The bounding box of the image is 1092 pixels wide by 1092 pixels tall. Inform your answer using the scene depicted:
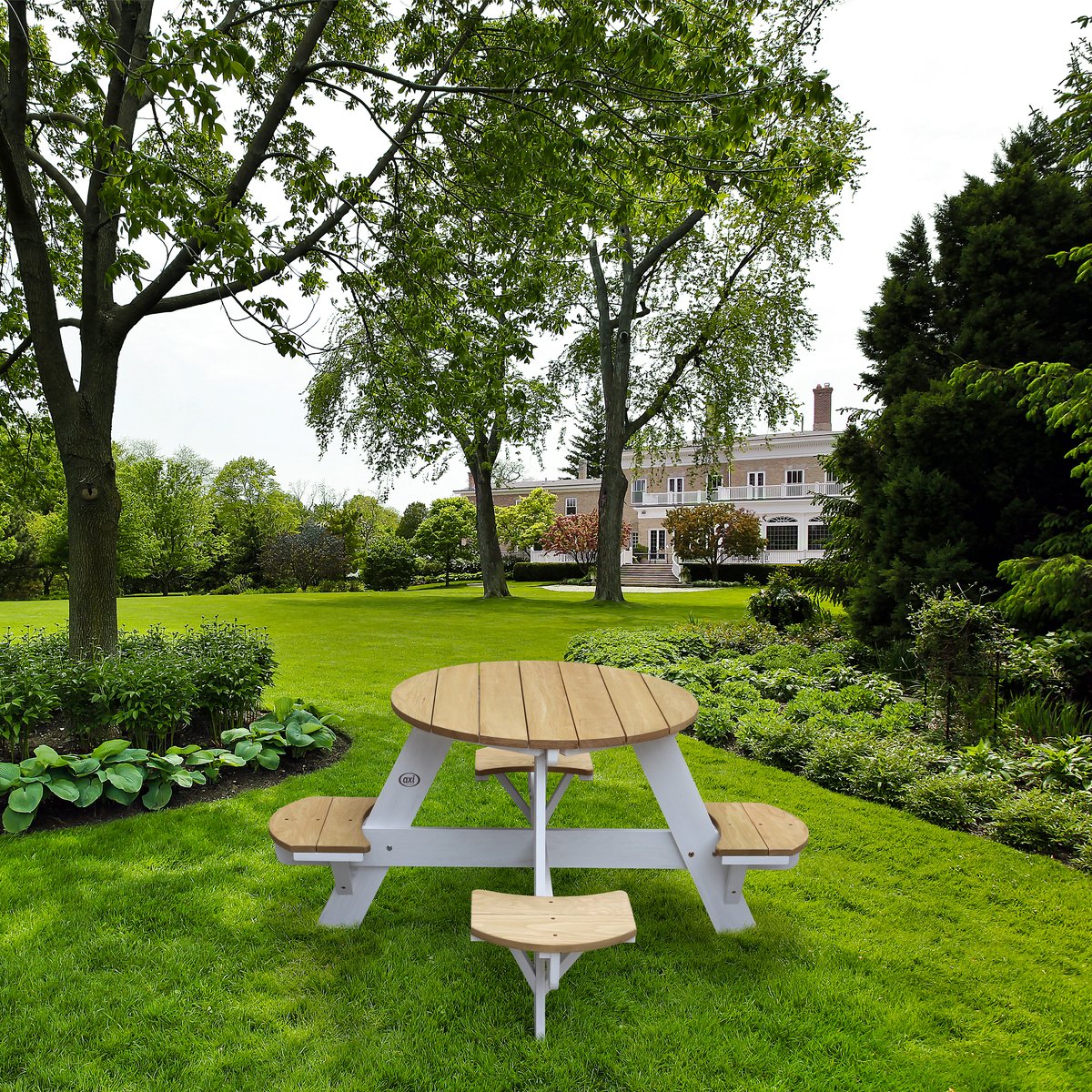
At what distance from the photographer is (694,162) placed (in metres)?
5.01

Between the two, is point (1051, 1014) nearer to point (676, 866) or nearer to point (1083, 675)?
point (676, 866)

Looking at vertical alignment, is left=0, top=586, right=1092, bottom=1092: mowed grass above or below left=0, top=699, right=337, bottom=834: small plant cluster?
below

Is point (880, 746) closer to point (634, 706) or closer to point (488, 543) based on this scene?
point (634, 706)

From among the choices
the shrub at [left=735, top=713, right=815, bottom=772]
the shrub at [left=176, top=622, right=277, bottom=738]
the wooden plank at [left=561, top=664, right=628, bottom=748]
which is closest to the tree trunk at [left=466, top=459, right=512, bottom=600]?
the shrub at [left=176, top=622, right=277, bottom=738]

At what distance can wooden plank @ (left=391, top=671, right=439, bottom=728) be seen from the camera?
2592 mm

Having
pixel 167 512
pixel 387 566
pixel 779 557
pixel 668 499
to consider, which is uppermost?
pixel 668 499

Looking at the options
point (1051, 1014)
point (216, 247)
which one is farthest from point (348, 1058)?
point (216, 247)

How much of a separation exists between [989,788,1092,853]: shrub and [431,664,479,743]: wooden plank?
3337 millimetres

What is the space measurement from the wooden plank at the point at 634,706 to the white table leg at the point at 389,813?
764 millimetres

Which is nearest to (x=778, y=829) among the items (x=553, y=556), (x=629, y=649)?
(x=629, y=649)

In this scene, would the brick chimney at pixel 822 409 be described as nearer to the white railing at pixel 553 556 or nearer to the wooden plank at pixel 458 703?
the white railing at pixel 553 556

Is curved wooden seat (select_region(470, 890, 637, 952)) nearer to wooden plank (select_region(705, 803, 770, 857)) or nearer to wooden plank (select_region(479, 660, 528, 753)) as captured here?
wooden plank (select_region(479, 660, 528, 753))

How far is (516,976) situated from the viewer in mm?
2605

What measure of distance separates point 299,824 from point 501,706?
97 centimetres
